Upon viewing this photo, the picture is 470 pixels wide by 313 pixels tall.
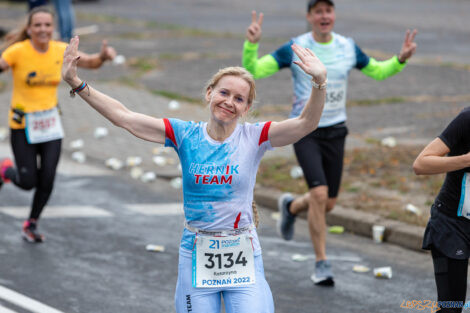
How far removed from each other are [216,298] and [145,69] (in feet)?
46.1

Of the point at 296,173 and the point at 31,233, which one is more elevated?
the point at 296,173

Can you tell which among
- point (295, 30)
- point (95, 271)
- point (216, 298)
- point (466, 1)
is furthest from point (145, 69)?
point (466, 1)

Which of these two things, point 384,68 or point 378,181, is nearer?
point 384,68

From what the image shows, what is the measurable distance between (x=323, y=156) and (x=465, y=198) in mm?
2578

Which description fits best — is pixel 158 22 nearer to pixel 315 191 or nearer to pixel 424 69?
pixel 424 69

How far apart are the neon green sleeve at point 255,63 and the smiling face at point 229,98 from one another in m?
2.35

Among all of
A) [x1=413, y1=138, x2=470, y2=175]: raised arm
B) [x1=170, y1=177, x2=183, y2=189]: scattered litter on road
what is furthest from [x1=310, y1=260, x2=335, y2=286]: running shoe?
[x1=170, y1=177, x2=183, y2=189]: scattered litter on road

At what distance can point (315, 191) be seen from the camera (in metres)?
7.33

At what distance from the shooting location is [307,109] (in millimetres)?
4711

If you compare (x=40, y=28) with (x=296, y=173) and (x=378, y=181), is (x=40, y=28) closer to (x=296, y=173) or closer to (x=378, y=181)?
(x=296, y=173)

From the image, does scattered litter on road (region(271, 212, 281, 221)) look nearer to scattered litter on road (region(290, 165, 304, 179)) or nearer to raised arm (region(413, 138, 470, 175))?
scattered litter on road (region(290, 165, 304, 179))

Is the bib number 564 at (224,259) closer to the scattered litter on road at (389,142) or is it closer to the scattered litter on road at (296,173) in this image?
the scattered litter on road at (296,173)

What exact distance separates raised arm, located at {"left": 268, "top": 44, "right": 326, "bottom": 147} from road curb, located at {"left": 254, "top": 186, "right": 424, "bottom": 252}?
387cm

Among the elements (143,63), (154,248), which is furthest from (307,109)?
(143,63)
